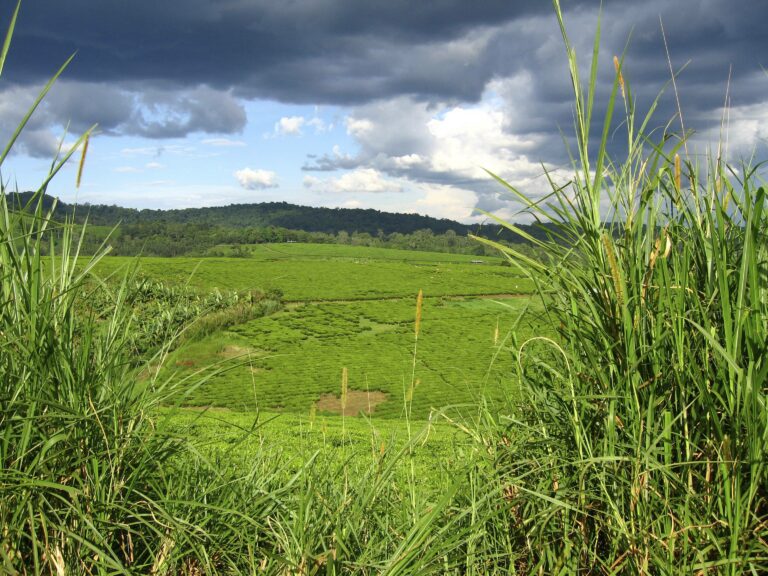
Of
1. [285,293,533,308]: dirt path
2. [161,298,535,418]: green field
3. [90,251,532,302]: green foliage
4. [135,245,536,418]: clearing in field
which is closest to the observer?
[135,245,536,418]: clearing in field

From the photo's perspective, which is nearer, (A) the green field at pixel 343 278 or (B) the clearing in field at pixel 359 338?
(B) the clearing in field at pixel 359 338

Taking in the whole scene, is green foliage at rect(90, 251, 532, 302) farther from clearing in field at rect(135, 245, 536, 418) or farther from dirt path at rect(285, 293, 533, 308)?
dirt path at rect(285, 293, 533, 308)

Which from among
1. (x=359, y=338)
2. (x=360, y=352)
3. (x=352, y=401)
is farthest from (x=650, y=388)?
(x=359, y=338)

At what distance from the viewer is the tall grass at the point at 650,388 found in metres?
1.62

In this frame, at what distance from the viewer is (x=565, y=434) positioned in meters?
2.04

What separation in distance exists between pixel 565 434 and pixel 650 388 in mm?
365

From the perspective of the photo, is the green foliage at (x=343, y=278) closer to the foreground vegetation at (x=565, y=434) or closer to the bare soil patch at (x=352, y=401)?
the bare soil patch at (x=352, y=401)

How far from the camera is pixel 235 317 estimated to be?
6134 centimetres

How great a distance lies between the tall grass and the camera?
1.62 meters

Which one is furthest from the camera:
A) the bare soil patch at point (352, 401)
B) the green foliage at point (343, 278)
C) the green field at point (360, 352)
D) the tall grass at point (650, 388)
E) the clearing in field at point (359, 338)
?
the green foliage at point (343, 278)

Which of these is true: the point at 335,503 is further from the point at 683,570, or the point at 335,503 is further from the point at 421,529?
the point at 683,570

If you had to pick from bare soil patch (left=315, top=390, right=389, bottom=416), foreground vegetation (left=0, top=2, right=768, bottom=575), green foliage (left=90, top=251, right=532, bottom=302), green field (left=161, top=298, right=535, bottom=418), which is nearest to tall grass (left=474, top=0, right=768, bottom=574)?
foreground vegetation (left=0, top=2, right=768, bottom=575)

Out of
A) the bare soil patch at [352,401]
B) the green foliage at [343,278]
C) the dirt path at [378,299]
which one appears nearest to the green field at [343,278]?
the green foliage at [343,278]

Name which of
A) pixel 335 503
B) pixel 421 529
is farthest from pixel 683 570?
pixel 335 503
